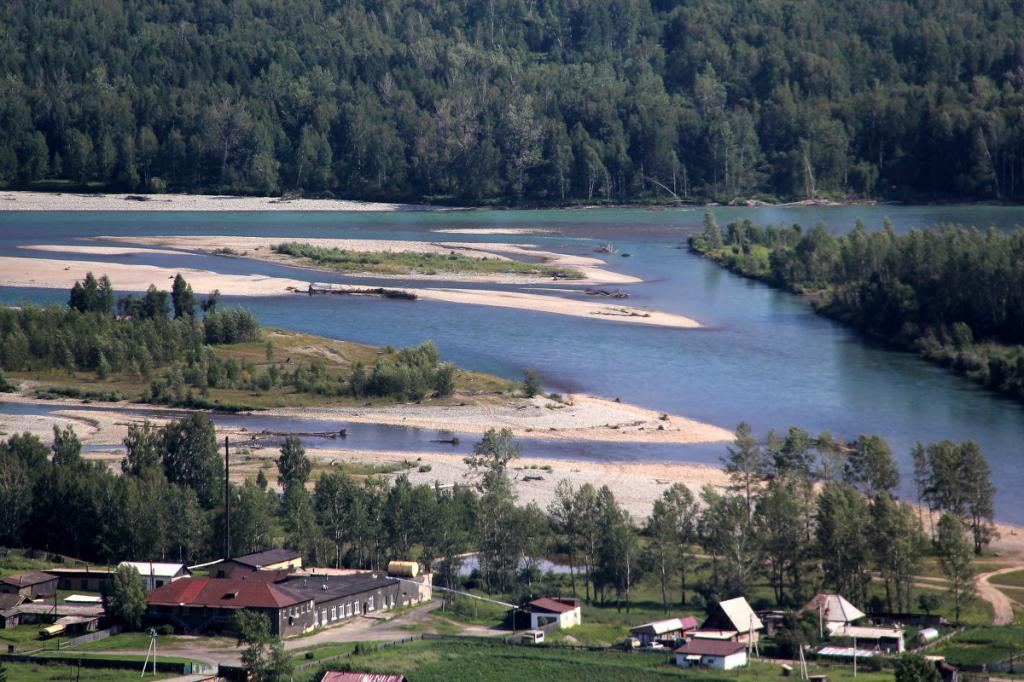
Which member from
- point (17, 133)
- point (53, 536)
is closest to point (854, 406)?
point (53, 536)

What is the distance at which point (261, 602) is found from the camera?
31.8m

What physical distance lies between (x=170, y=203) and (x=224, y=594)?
358 ft

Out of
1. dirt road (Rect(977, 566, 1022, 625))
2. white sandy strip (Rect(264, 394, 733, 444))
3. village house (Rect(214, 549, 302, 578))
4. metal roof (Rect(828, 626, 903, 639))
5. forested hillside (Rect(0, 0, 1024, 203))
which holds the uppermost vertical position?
forested hillside (Rect(0, 0, 1024, 203))

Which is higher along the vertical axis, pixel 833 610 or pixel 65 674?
pixel 833 610

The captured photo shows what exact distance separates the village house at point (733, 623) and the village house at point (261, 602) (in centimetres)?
668

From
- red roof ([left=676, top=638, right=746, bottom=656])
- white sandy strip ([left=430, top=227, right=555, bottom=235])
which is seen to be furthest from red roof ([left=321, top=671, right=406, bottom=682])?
white sandy strip ([left=430, top=227, right=555, bottom=235])

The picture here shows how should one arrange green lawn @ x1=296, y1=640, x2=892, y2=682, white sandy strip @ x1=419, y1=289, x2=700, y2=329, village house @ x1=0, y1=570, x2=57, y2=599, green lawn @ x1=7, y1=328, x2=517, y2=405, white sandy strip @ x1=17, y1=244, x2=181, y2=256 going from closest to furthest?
green lawn @ x1=296, y1=640, x2=892, y2=682 < village house @ x1=0, y1=570, x2=57, y2=599 < green lawn @ x1=7, y1=328, x2=517, y2=405 < white sandy strip @ x1=419, y1=289, x2=700, y2=329 < white sandy strip @ x1=17, y1=244, x2=181, y2=256

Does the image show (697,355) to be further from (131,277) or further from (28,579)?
(28,579)

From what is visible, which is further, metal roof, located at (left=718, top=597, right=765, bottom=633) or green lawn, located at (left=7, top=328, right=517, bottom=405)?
green lawn, located at (left=7, top=328, right=517, bottom=405)

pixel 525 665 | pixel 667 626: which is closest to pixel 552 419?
pixel 667 626

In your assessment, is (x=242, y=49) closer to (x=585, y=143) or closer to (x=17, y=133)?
(x=17, y=133)

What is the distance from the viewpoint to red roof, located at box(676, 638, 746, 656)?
2941 centimetres

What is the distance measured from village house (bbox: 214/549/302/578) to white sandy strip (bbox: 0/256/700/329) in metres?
40.2

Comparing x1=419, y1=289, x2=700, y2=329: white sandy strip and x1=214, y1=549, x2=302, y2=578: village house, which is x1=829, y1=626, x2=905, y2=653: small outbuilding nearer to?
x1=214, y1=549, x2=302, y2=578: village house
